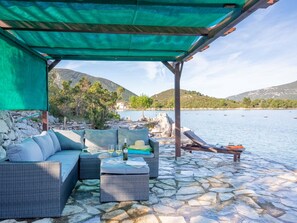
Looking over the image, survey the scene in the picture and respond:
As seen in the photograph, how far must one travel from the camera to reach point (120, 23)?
365 cm

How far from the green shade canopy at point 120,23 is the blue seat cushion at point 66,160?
79.3 inches

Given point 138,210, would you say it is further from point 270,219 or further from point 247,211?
point 270,219

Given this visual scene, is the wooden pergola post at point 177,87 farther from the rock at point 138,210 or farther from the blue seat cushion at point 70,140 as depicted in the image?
the rock at point 138,210

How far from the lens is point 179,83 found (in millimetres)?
6535

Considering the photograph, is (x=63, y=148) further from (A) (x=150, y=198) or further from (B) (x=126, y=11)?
(B) (x=126, y=11)

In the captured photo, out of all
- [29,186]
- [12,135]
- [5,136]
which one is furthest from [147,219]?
[12,135]

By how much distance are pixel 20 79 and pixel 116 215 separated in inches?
126

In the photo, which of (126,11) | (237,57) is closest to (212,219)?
(126,11)

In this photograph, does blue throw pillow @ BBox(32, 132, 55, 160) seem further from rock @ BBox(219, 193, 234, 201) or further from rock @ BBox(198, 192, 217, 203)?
rock @ BBox(219, 193, 234, 201)

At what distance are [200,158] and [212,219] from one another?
3.43 meters

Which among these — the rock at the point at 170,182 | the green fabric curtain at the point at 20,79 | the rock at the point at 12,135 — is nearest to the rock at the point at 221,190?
the rock at the point at 170,182

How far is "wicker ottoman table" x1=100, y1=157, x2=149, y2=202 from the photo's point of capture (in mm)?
3297

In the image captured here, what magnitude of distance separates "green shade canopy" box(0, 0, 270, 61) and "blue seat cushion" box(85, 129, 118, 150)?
180cm

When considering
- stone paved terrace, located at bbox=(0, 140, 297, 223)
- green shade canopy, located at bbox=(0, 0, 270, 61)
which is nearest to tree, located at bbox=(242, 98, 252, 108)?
stone paved terrace, located at bbox=(0, 140, 297, 223)
